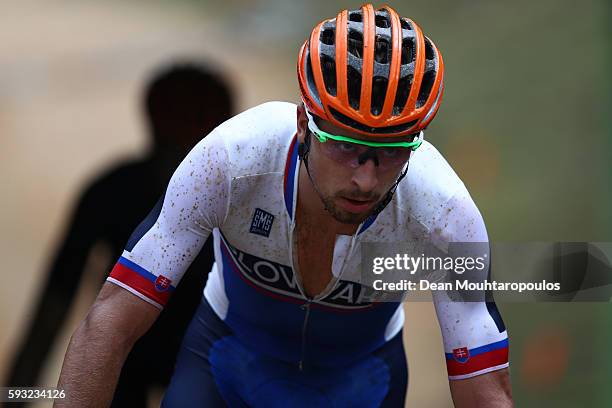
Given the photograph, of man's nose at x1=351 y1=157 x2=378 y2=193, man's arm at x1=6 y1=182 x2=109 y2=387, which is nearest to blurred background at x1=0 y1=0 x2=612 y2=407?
man's arm at x1=6 y1=182 x2=109 y2=387

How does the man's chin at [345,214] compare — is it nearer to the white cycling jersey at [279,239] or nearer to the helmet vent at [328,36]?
the white cycling jersey at [279,239]

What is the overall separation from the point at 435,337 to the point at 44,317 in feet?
9.43

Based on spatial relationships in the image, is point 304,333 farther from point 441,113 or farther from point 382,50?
point 441,113

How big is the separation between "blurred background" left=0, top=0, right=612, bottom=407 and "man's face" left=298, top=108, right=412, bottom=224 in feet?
10.6

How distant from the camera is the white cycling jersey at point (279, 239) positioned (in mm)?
2777

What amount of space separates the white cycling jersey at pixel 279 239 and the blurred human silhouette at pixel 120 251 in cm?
112

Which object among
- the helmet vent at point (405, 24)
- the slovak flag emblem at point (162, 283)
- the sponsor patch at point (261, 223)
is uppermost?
the helmet vent at point (405, 24)

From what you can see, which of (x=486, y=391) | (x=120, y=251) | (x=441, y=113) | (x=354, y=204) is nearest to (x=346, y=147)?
(x=354, y=204)

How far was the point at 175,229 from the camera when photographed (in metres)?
2.77

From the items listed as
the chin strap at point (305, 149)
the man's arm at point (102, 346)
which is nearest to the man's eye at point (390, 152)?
the chin strap at point (305, 149)

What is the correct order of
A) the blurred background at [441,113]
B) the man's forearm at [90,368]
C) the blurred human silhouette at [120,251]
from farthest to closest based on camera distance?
the blurred background at [441,113] → the blurred human silhouette at [120,251] → the man's forearm at [90,368]

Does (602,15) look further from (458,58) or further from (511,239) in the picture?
(511,239)

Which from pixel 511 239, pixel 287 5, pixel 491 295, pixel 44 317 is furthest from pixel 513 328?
pixel 491 295

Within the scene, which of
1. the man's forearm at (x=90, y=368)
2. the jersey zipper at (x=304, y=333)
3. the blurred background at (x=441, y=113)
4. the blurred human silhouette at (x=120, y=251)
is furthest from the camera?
the blurred background at (x=441, y=113)
